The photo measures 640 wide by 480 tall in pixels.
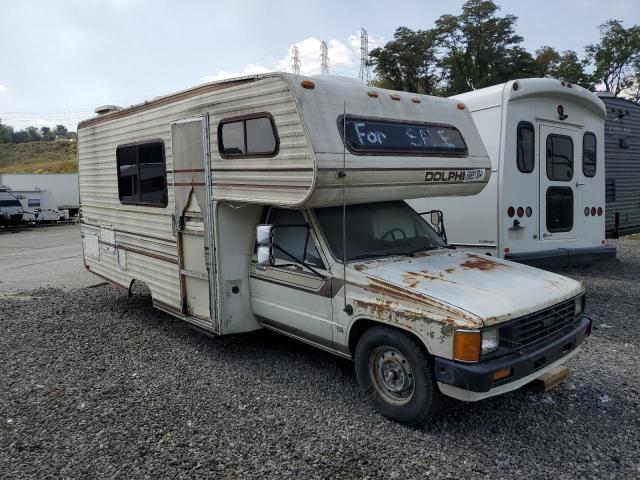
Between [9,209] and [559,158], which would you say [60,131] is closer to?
[9,209]

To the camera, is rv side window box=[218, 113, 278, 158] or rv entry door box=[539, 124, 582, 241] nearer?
rv side window box=[218, 113, 278, 158]

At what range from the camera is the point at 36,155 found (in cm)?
7425

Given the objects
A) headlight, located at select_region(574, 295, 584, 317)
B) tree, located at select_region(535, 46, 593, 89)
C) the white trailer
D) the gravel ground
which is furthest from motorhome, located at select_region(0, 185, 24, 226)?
tree, located at select_region(535, 46, 593, 89)

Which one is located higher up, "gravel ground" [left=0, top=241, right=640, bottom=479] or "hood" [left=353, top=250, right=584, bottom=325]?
"hood" [left=353, top=250, right=584, bottom=325]

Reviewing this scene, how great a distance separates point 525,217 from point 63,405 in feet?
19.5

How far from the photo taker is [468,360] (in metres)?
3.47

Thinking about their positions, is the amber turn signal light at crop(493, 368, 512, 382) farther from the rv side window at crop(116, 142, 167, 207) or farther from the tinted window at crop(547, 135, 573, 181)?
the tinted window at crop(547, 135, 573, 181)

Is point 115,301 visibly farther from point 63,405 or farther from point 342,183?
point 342,183

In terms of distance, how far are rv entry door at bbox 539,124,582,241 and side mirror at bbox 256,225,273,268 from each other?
4.64 meters

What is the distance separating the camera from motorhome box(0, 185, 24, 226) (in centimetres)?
2505

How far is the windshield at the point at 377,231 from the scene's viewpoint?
15.1 ft

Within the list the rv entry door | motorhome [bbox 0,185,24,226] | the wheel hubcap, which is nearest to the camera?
the wheel hubcap

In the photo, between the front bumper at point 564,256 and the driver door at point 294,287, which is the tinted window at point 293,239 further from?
the front bumper at point 564,256

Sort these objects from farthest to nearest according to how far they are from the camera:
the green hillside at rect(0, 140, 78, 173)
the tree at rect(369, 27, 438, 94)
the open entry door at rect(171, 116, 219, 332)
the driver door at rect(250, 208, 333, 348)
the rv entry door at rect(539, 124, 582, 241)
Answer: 1. the green hillside at rect(0, 140, 78, 173)
2. the tree at rect(369, 27, 438, 94)
3. the rv entry door at rect(539, 124, 582, 241)
4. the open entry door at rect(171, 116, 219, 332)
5. the driver door at rect(250, 208, 333, 348)
